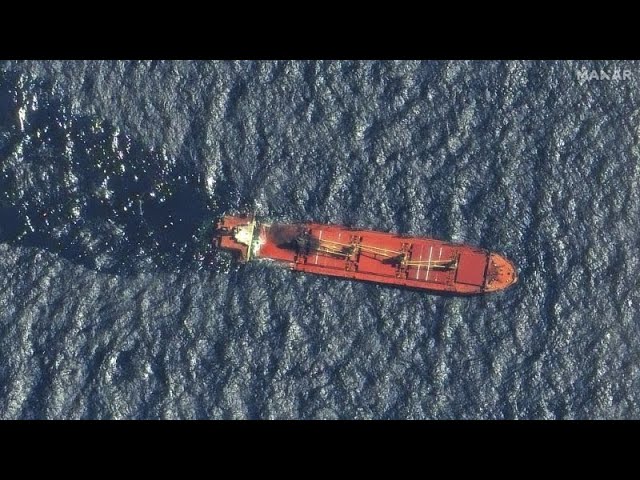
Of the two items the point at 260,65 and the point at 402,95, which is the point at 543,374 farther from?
the point at 260,65

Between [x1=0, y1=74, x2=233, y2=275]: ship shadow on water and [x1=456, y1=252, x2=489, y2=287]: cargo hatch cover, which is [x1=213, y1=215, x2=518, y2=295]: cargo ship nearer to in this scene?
[x1=456, y1=252, x2=489, y2=287]: cargo hatch cover

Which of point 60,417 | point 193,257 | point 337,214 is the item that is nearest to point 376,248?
point 337,214

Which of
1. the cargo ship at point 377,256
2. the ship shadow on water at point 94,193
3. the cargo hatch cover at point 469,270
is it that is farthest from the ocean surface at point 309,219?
the cargo hatch cover at point 469,270
